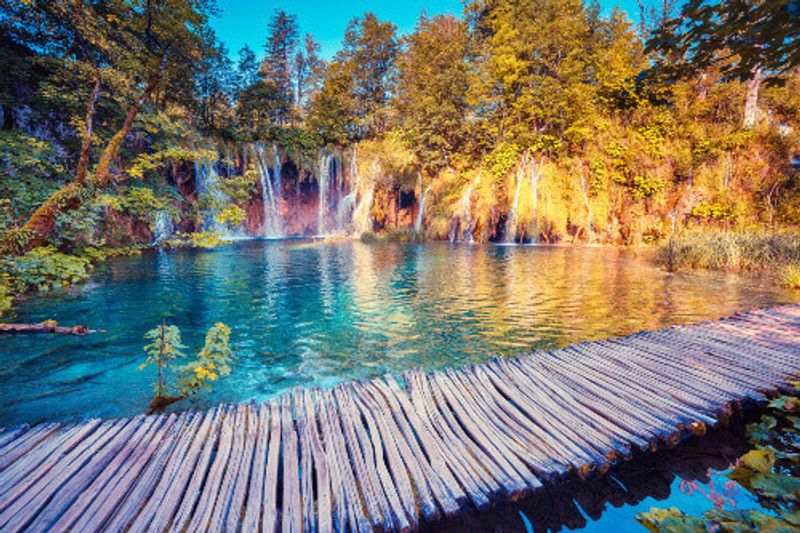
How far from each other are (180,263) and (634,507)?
2087cm

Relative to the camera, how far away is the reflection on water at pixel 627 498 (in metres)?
2.84

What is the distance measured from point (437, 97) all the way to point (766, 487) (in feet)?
116

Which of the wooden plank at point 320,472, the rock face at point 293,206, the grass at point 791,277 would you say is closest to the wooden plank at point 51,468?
the wooden plank at point 320,472

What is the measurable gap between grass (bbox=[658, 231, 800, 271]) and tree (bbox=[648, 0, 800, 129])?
13702mm

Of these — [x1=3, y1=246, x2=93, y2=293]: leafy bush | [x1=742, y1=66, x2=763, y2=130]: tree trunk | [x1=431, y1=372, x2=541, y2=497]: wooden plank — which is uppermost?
[x1=742, y1=66, x2=763, y2=130]: tree trunk

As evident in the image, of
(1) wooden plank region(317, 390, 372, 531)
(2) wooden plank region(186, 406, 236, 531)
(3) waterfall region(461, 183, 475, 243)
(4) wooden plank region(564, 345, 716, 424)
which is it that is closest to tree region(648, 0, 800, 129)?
(4) wooden plank region(564, 345, 716, 424)

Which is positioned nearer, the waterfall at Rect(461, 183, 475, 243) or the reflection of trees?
the reflection of trees

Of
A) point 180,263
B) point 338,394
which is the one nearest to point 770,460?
point 338,394

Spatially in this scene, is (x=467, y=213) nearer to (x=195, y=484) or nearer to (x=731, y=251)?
(x=731, y=251)

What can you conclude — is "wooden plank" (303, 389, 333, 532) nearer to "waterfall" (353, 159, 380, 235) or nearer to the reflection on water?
the reflection on water

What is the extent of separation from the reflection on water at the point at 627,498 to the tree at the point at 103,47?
992cm

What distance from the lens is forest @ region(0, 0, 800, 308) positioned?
9.20 meters

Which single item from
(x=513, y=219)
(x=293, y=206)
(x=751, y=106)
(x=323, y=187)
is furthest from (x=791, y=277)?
(x=293, y=206)

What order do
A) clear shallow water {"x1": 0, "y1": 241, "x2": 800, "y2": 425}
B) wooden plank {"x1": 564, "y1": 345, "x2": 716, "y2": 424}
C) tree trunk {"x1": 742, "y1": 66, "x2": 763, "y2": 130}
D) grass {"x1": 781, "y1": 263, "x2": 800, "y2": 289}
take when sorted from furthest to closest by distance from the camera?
tree trunk {"x1": 742, "y1": 66, "x2": 763, "y2": 130}
grass {"x1": 781, "y1": 263, "x2": 800, "y2": 289}
clear shallow water {"x1": 0, "y1": 241, "x2": 800, "y2": 425}
wooden plank {"x1": 564, "y1": 345, "x2": 716, "y2": 424}
